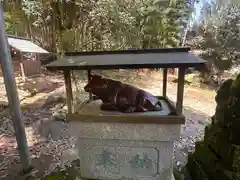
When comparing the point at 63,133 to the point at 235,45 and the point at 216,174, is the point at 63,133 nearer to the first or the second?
the point at 216,174

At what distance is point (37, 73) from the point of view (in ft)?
24.4

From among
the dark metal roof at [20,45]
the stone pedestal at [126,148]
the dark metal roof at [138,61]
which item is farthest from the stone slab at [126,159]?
the dark metal roof at [20,45]

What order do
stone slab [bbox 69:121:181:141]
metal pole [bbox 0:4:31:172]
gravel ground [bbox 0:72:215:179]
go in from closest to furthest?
stone slab [bbox 69:121:181:141]
metal pole [bbox 0:4:31:172]
gravel ground [bbox 0:72:215:179]

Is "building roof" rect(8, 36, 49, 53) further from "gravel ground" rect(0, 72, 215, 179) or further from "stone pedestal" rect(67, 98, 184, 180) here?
"stone pedestal" rect(67, 98, 184, 180)

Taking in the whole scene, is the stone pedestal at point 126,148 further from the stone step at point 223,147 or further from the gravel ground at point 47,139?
the gravel ground at point 47,139

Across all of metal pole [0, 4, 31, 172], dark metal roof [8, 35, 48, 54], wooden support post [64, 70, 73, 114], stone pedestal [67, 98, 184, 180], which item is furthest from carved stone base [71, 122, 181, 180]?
dark metal roof [8, 35, 48, 54]

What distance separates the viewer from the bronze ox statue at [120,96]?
5.98 ft

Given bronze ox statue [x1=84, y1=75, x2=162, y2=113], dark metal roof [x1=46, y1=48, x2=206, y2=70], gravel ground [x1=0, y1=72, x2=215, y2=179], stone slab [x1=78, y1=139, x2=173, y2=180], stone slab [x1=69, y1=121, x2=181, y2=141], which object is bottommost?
gravel ground [x1=0, y1=72, x2=215, y2=179]

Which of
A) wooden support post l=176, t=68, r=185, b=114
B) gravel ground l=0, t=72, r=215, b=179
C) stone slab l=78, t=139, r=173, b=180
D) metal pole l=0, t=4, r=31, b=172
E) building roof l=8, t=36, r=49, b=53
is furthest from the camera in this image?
building roof l=8, t=36, r=49, b=53

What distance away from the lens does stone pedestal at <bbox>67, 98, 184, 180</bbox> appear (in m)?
1.73

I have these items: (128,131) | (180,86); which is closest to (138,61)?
(180,86)

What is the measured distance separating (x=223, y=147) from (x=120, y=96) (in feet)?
3.75

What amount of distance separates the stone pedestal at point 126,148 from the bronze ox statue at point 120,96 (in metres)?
0.16

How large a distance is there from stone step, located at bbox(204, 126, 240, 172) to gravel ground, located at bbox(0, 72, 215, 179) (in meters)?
1.05
